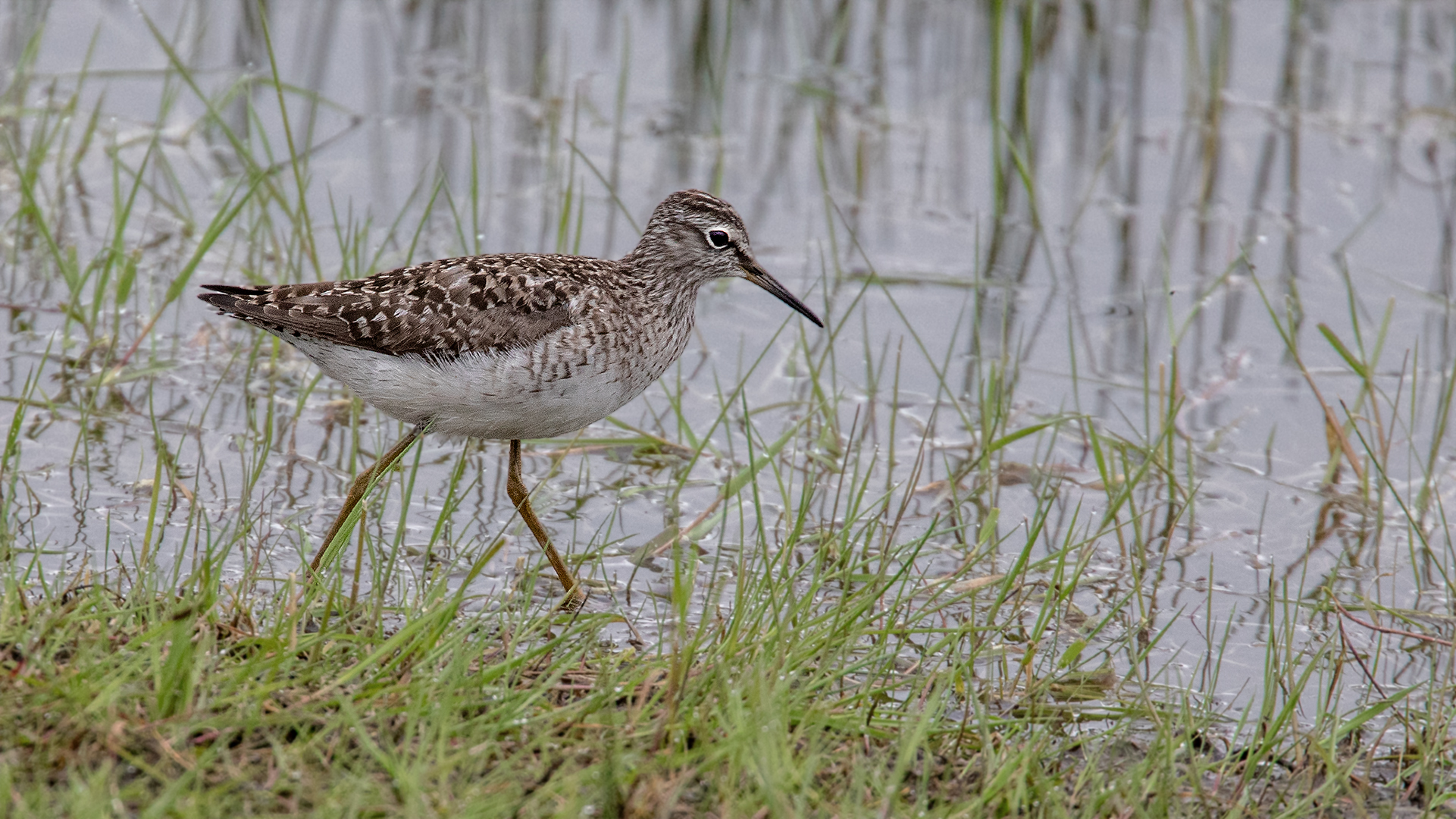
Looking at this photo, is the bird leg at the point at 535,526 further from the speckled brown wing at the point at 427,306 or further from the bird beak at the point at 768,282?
the bird beak at the point at 768,282

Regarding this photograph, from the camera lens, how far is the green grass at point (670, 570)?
4188 mm

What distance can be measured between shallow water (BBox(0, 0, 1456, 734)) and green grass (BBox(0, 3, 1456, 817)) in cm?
5

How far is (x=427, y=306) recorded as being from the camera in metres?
6.15

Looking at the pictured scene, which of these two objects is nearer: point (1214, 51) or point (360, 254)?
point (360, 254)

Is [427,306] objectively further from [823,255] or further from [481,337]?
[823,255]

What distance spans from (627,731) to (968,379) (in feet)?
15.2

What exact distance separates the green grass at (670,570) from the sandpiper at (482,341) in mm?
307

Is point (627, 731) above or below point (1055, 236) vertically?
below

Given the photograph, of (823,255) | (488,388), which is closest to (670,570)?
(488,388)

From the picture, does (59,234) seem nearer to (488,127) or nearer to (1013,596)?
(488,127)

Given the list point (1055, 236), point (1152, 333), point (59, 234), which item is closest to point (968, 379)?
point (1152, 333)

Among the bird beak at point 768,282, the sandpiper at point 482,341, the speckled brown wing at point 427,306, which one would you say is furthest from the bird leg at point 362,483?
the bird beak at point 768,282

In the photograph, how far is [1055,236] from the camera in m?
10.4

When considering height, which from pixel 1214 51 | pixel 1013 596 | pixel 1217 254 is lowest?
pixel 1013 596
